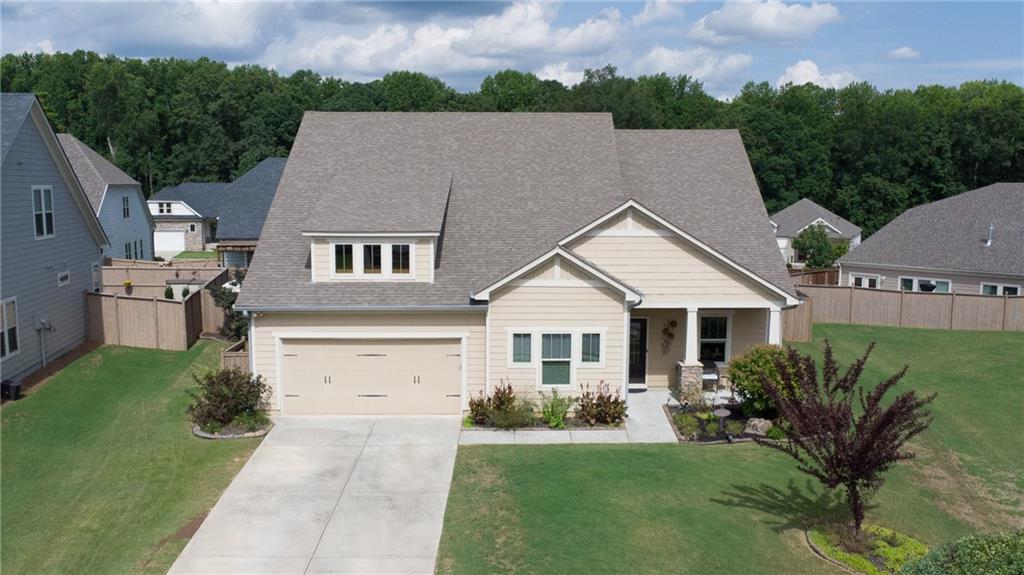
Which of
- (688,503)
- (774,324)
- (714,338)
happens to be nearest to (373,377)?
(688,503)

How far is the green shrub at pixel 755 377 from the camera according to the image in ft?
59.3

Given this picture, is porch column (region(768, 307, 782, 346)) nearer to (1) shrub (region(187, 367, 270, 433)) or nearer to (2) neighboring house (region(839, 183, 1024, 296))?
(1) shrub (region(187, 367, 270, 433))

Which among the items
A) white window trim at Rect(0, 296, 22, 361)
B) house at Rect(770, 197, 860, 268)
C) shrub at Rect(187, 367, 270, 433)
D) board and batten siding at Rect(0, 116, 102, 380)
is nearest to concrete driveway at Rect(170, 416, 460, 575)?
shrub at Rect(187, 367, 270, 433)

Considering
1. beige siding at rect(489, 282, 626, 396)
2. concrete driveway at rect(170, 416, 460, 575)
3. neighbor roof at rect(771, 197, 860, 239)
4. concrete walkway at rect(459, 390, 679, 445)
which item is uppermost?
neighbor roof at rect(771, 197, 860, 239)

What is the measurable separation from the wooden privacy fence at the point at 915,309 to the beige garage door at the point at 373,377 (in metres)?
15.3

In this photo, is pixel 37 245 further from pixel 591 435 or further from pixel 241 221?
pixel 241 221

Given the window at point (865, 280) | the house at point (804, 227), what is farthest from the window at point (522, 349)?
the house at point (804, 227)

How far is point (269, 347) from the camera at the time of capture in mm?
19062

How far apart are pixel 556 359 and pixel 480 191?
5.86 metres

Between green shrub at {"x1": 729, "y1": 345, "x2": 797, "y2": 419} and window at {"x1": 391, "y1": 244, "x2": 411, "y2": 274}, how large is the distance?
816 centimetres

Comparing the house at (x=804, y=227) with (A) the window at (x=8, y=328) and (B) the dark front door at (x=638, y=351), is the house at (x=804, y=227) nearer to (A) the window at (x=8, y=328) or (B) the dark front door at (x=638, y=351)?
(B) the dark front door at (x=638, y=351)

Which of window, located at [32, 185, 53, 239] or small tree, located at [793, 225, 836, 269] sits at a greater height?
window, located at [32, 185, 53, 239]

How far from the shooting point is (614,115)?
67.3 meters

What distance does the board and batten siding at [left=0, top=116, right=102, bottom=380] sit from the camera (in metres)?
20.2
